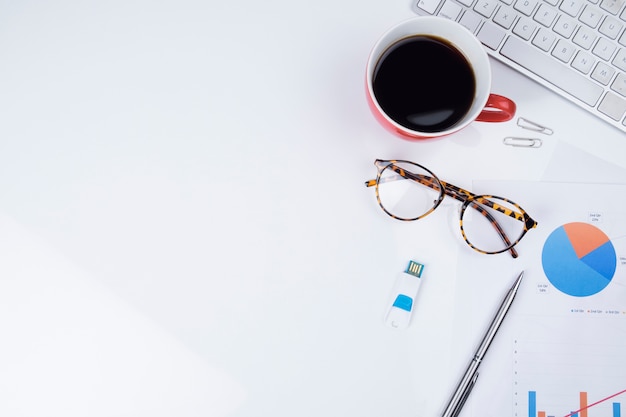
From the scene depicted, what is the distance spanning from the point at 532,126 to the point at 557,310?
0.26 metres

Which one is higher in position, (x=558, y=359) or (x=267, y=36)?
(x=267, y=36)

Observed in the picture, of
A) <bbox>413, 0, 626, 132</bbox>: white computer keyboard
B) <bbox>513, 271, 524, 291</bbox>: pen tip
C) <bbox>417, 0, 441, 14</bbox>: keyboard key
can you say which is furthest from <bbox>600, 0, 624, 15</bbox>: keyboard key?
<bbox>513, 271, 524, 291</bbox>: pen tip

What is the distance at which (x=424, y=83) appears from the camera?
692 mm

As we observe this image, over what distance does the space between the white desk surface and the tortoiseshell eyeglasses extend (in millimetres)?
19

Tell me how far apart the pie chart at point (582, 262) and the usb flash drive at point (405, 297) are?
0.18 m

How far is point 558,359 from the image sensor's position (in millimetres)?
711

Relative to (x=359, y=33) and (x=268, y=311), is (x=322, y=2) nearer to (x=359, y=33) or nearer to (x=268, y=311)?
(x=359, y=33)

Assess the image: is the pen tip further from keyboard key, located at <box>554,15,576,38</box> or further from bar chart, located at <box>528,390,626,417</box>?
keyboard key, located at <box>554,15,576,38</box>

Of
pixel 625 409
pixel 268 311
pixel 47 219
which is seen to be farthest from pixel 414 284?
pixel 47 219

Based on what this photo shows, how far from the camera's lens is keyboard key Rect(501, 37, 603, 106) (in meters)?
0.69

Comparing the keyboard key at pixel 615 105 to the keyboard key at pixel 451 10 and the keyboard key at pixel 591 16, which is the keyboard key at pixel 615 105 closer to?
the keyboard key at pixel 591 16

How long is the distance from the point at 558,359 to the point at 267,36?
0.62 metres

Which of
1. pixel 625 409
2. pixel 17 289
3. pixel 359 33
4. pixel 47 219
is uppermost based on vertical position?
pixel 359 33

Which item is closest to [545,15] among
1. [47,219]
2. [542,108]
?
[542,108]
